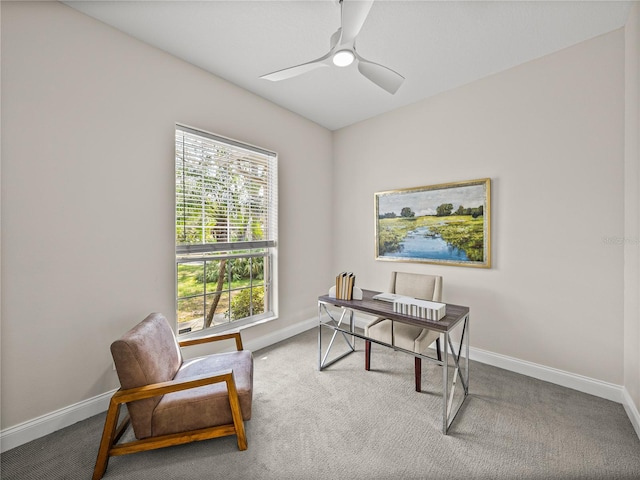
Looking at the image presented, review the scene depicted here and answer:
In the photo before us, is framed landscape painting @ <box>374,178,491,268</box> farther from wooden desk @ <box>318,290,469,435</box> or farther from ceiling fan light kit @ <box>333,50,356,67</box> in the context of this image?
ceiling fan light kit @ <box>333,50,356,67</box>

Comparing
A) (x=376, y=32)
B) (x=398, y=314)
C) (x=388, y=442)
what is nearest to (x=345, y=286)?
(x=398, y=314)

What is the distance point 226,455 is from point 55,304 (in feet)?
5.02

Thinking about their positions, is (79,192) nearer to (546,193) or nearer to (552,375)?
(546,193)

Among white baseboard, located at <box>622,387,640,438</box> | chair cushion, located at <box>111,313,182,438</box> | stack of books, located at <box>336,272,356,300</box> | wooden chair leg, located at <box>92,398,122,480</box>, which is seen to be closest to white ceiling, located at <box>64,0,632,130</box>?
stack of books, located at <box>336,272,356,300</box>

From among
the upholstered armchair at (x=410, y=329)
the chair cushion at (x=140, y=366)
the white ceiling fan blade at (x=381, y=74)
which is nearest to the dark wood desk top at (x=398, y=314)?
the upholstered armchair at (x=410, y=329)

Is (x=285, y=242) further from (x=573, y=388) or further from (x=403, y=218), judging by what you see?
→ (x=573, y=388)

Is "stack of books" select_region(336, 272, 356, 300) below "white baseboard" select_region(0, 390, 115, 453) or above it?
above

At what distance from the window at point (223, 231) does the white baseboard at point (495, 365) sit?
60 centimetres

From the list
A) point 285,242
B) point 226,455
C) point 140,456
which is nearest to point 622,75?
point 285,242

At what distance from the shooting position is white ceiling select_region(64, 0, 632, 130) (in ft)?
6.15

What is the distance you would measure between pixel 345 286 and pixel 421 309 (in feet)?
2.44

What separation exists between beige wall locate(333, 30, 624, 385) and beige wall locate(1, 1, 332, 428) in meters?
2.70

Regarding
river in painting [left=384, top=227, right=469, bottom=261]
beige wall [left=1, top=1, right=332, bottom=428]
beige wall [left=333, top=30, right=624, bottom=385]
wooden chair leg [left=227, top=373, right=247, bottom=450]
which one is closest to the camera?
wooden chair leg [left=227, top=373, right=247, bottom=450]

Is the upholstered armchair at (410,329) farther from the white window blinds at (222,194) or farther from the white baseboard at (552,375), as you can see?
the white window blinds at (222,194)
